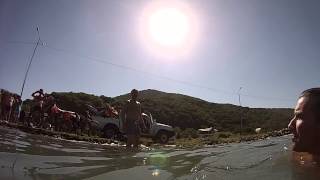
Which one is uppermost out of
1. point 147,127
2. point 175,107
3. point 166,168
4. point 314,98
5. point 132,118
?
point 175,107

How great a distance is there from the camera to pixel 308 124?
260cm

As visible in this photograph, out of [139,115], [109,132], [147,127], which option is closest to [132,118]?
[139,115]

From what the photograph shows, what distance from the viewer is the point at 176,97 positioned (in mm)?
22328

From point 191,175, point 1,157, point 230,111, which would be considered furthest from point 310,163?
point 230,111

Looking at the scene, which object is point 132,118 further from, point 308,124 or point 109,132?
point 109,132

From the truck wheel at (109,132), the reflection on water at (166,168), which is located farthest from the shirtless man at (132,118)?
the truck wheel at (109,132)

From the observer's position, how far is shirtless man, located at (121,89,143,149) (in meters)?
8.88

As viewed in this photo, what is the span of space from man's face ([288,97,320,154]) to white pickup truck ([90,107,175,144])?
14527mm

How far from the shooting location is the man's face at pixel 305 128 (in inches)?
102

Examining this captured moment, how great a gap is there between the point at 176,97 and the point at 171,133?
3.33 meters

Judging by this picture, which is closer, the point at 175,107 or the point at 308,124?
the point at 308,124

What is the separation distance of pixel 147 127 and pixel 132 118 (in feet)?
28.3

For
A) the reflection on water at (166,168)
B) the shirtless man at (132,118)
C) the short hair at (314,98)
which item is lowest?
the reflection on water at (166,168)

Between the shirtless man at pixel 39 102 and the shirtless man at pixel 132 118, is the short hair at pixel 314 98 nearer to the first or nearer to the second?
the shirtless man at pixel 132 118
